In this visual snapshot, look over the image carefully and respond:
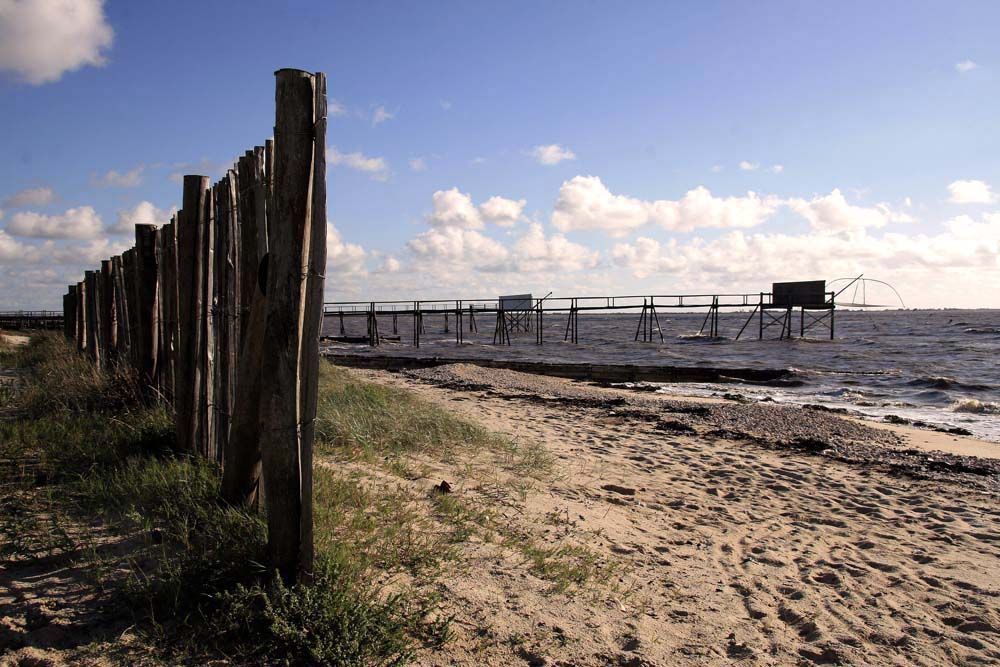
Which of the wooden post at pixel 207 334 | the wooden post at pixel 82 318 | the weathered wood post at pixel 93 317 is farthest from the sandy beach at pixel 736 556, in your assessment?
the wooden post at pixel 82 318

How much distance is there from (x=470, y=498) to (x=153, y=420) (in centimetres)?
240

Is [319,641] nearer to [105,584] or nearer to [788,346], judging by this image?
[105,584]

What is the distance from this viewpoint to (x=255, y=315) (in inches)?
135

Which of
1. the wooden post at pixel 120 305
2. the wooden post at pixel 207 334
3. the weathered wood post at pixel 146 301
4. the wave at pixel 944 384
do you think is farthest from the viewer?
the wave at pixel 944 384

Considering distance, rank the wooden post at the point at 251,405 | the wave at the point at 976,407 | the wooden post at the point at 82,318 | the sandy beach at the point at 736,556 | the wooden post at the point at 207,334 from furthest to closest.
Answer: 1. the wave at the point at 976,407
2. the wooden post at the point at 82,318
3. the wooden post at the point at 207,334
4. the wooden post at the point at 251,405
5. the sandy beach at the point at 736,556

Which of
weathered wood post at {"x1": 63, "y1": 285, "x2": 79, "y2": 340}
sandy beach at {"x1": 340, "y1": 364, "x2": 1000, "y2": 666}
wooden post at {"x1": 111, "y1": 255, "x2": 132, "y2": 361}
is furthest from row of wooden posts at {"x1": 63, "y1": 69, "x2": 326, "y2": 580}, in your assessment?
weathered wood post at {"x1": 63, "y1": 285, "x2": 79, "y2": 340}

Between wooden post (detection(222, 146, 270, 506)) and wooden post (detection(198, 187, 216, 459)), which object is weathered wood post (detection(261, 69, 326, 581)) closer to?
wooden post (detection(222, 146, 270, 506))

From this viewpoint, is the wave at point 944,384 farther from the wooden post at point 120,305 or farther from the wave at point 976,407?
the wooden post at point 120,305

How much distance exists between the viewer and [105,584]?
2.90 meters

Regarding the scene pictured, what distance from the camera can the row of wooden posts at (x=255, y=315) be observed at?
2846 mm

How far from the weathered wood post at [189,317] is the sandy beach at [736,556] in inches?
67.1

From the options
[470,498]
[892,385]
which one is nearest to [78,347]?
[470,498]

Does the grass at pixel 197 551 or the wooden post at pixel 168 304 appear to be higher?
the wooden post at pixel 168 304

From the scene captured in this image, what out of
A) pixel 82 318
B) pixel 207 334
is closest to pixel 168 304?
pixel 207 334
